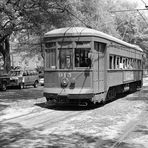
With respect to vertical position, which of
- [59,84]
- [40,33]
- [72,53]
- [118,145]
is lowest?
[118,145]

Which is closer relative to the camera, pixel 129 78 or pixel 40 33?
pixel 129 78

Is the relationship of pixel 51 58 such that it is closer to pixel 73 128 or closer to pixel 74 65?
pixel 74 65

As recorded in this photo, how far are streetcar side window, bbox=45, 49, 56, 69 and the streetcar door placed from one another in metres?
1.85

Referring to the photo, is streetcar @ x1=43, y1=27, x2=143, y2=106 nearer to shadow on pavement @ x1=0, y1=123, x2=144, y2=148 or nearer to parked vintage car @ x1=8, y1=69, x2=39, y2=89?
shadow on pavement @ x1=0, y1=123, x2=144, y2=148

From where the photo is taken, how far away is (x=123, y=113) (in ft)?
39.8

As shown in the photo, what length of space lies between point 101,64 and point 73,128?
5.48m

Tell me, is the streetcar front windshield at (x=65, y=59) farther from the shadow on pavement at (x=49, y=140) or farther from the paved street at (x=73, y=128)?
the shadow on pavement at (x=49, y=140)

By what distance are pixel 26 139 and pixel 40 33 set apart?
15.3m

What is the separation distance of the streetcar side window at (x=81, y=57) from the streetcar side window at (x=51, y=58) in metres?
0.98

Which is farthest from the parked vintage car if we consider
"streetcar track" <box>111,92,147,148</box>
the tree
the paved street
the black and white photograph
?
"streetcar track" <box>111,92,147,148</box>

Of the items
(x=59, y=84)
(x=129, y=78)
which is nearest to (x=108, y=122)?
(x=59, y=84)

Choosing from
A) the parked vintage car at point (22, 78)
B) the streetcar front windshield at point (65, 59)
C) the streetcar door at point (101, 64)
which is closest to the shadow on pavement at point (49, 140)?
the streetcar front windshield at point (65, 59)

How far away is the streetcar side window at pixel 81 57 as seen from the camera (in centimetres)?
1306

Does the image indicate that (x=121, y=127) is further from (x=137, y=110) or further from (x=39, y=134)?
(x=137, y=110)
